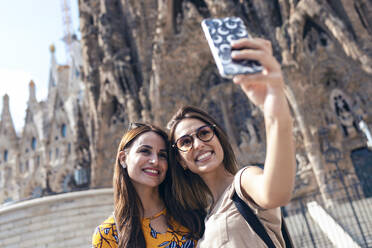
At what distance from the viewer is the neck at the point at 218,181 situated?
1389mm

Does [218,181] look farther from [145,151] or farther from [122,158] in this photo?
[122,158]

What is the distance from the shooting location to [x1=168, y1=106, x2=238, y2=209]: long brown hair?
1.48m

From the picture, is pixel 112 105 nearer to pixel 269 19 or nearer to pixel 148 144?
pixel 269 19

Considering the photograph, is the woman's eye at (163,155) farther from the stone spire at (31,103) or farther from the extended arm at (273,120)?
the stone spire at (31,103)

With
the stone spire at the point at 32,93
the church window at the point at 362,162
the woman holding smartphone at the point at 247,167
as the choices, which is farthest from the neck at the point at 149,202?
the stone spire at the point at 32,93

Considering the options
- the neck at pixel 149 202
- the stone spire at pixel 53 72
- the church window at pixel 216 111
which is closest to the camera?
the neck at pixel 149 202

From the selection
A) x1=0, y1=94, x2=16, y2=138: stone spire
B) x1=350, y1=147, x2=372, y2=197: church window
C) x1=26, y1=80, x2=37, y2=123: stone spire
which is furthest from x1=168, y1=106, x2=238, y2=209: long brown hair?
x1=26, y1=80, x2=37, y2=123: stone spire

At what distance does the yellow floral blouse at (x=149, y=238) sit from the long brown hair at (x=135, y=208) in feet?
0.10

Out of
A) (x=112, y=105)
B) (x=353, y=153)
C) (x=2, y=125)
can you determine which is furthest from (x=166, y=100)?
(x=2, y=125)

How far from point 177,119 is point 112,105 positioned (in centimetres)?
1260

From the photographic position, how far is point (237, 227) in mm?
1107

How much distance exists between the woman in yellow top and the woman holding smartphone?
0.43ft

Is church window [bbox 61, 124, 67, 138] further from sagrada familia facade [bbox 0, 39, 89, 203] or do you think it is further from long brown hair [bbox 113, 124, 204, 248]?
long brown hair [bbox 113, 124, 204, 248]

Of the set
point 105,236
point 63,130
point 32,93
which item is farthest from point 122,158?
point 32,93
